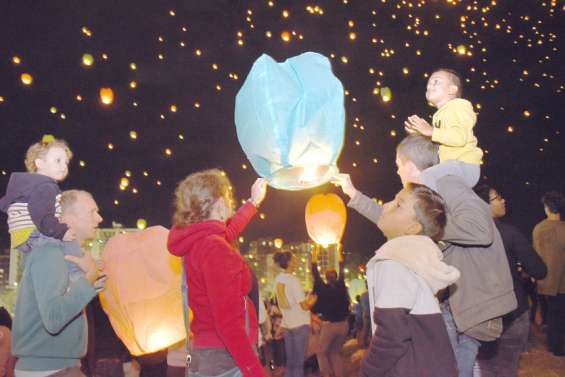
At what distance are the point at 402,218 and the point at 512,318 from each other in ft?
6.49

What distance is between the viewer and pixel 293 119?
3.10 meters

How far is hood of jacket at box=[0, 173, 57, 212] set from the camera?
374 centimetres

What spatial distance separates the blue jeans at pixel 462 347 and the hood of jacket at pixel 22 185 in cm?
278

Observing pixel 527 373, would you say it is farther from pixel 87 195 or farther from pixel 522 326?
pixel 87 195

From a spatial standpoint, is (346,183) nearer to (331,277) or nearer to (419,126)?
(419,126)

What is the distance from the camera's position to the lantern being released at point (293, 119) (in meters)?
3.11

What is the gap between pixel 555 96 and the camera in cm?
1380

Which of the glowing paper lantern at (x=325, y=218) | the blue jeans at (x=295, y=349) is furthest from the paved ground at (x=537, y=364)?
the glowing paper lantern at (x=325, y=218)

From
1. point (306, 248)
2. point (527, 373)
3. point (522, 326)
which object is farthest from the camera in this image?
point (306, 248)

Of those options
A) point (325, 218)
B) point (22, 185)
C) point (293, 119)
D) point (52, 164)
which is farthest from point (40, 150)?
point (325, 218)

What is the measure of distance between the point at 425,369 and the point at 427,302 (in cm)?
28

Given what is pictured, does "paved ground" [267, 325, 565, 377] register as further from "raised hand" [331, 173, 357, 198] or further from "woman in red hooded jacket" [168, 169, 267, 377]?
"woman in red hooded jacket" [168, 169, 267, 377]

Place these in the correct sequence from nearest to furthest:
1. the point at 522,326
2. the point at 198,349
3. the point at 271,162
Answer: the point at 198,349 → the point at 271,162 → the point at 522,326

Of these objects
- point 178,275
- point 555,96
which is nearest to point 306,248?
point 555,96
